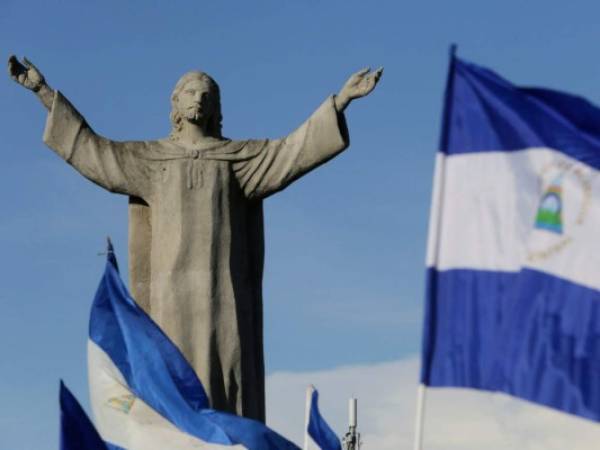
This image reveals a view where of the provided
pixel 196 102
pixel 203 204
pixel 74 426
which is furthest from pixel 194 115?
pixel 74 426

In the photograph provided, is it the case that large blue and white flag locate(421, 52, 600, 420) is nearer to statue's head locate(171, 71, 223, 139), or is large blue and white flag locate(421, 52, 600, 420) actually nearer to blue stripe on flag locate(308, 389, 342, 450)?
statue's head locate(171, 71, 223, 139)

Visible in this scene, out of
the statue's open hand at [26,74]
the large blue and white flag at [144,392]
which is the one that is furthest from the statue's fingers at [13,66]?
the large blue and white flag at [144,392]

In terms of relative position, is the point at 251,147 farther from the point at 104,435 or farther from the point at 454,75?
the point at 454,75

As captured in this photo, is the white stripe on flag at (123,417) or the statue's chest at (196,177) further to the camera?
the statue's chest at (196,177)

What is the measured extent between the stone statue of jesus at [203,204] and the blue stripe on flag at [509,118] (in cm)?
601

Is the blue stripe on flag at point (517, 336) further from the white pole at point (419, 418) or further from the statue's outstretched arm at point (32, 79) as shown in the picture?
the statue's outstretched arm at point (32, 79)

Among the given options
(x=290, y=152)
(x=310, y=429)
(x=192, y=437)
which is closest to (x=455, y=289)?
(x=192, y=437)

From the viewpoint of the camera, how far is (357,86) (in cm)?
2009

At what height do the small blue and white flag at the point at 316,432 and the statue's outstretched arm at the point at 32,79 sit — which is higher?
the statue's outstretched arm at the point at 32,79

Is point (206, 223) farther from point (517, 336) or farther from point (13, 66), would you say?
point (517, 336)

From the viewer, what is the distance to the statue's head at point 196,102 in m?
20.9

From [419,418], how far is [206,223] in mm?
7803

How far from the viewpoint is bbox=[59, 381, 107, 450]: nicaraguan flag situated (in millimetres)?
17484

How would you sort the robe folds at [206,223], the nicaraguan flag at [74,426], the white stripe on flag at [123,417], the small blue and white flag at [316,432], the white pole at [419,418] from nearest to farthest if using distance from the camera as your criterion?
the white pole at [419,418], the nicaraguan flag at [74,426], the white stripe on flag at [123,417], the robe folds at [206,223], the small blue and white flag at [316,432]
